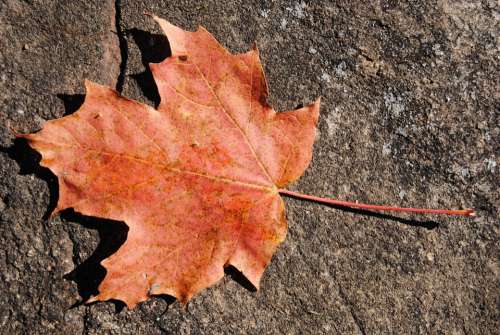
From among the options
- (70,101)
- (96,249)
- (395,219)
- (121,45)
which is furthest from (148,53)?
(395,219)

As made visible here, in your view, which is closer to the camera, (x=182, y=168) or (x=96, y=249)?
(x=182, y=168)

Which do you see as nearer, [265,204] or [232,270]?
[265,204]

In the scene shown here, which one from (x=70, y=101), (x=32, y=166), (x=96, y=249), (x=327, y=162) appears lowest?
(x=96, y=249)

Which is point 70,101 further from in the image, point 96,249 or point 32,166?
point 96,249

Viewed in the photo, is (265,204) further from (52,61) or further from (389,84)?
(52,61)

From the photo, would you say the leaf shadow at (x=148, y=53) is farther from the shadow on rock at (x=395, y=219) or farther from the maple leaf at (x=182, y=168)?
the shadow on rock at (x=395, y=219)

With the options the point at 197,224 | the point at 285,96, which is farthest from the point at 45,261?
the point at 285,96

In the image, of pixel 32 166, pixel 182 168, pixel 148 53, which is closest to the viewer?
pixel 182 168
